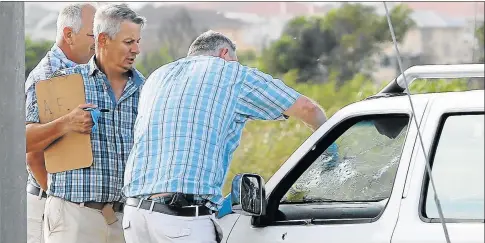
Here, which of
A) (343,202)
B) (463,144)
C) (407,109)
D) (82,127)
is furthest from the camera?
(82,127)

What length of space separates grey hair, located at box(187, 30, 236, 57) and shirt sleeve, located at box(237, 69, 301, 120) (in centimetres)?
23

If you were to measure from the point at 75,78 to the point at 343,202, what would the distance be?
1.59m

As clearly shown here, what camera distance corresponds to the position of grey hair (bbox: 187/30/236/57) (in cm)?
421

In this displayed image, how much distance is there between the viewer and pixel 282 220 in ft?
12.9

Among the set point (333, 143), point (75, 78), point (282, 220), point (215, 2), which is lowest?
point (282, 220)

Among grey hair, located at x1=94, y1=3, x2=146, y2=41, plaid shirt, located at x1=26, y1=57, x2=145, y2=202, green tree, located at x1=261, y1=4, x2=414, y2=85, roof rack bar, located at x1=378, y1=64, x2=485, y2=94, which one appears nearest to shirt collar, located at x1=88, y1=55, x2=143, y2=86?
plaid shirt, located at x1=26, y1=57, x2=145, y2=202

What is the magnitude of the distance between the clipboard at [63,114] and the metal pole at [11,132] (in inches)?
41.5

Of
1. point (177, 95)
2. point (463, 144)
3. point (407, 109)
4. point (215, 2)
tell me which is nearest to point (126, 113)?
point (177, 95)

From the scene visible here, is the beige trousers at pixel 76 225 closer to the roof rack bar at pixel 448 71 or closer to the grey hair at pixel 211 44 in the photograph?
the grey hair at pixel 211 44

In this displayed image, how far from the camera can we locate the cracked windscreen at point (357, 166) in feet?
12.4

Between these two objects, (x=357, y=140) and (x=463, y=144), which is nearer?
(x=463, y=144)

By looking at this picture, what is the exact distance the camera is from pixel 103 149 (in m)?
4.79

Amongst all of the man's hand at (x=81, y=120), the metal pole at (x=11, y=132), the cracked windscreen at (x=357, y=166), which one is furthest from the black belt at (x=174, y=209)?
the man's hand at (x=81, y=120)

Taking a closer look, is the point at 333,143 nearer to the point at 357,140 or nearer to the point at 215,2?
the point at 357,140
